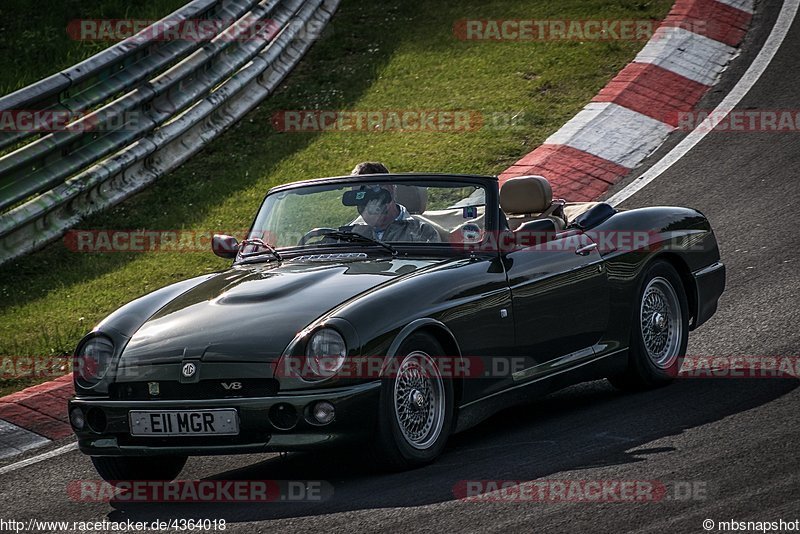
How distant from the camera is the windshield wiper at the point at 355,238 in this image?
6.62 metres

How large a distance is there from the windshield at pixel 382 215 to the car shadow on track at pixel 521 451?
1084 mm

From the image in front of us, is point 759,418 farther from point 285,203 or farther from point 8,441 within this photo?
point 8,441

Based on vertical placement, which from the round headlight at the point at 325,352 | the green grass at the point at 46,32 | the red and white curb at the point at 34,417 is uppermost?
the green grass at the point at 46,32

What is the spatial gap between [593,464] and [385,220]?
1.97m

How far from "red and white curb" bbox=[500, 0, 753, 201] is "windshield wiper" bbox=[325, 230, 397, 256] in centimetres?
446

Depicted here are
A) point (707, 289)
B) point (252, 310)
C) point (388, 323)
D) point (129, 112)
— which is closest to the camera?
point (388, 323)

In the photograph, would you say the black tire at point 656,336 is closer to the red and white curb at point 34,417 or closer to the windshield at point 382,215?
the windshield at point 382,215

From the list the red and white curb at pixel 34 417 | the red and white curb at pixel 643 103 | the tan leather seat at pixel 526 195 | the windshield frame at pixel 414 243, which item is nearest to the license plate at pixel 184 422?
the windshield frame at pixel 414 243

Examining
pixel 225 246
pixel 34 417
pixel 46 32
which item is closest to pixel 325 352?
pixel 225 246

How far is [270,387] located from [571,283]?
6.70ft

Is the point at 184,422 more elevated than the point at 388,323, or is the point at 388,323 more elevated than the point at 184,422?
the point at 388,323

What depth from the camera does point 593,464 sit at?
214 inches

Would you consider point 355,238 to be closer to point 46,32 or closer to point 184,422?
point 184,422

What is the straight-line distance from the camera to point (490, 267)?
6.37m
